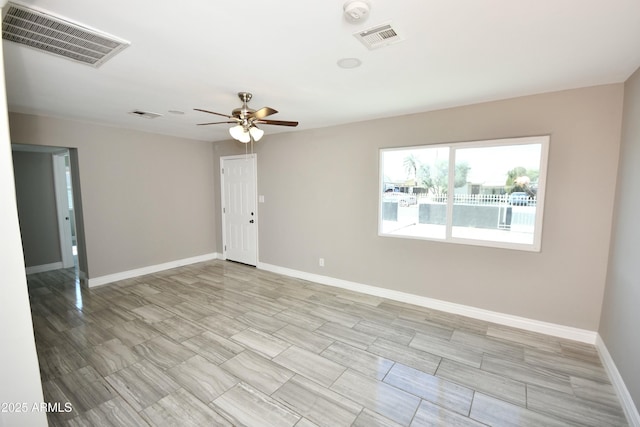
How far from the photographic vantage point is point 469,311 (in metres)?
3.37

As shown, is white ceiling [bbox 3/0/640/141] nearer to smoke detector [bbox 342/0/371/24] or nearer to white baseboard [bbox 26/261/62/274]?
smoke detector [bbox 342/0/371/24]

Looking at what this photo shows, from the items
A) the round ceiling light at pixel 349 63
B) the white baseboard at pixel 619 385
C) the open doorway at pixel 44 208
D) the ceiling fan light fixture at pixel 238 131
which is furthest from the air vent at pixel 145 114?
the white baseboard at pixel 619 385

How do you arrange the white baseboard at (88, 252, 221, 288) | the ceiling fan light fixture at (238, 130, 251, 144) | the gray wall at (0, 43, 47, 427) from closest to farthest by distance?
the gray wall at (0, 43, 47, 427), the ceiling fan light fixture at (238, 130, 251, 144), the white baseboard at (88, 252, 221, 288)

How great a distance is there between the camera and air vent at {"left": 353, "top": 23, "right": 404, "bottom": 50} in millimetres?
1709

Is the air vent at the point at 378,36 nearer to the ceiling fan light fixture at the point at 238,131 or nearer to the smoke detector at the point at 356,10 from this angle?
the smoke detector at the point at 356,10

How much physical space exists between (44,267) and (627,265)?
27.5ft

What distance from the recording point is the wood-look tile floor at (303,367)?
77.5 inches

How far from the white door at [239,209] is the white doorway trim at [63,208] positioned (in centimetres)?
298

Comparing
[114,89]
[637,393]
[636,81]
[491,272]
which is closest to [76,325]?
[114,89]

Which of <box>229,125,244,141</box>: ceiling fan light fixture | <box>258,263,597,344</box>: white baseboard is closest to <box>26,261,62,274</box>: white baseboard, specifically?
<box>258,263,597,344</box>: white baseboard

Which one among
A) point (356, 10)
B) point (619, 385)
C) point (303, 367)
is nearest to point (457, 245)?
point (619, 385)

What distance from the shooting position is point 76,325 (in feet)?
10.4

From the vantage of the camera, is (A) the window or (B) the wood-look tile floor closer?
(B) the wood-look tile floor

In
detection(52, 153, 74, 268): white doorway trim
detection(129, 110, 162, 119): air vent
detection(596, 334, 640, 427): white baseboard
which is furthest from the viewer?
detection(52, 153, 74, 268): white doorway trim
